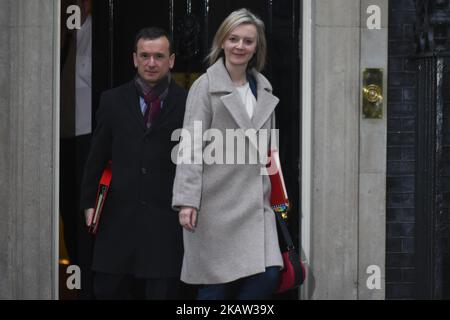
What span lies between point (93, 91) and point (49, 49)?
0.42 meters

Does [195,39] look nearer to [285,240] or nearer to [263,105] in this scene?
[263,105]

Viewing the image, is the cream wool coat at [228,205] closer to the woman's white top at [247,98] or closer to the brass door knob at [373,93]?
the woman's white top at [247,98]

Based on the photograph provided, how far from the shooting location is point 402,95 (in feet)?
19.7

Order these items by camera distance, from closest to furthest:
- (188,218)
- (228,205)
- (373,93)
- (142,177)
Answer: (188,218) < (228,205) < (142,177) < (373,93)

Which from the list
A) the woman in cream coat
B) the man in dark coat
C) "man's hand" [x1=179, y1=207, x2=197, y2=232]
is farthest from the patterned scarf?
"man's hand" [x1=179, y1=207, x2=197, y2=232]

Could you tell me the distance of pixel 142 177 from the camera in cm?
507

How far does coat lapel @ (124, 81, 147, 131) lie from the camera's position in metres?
5.07

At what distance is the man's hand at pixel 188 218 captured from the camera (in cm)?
460

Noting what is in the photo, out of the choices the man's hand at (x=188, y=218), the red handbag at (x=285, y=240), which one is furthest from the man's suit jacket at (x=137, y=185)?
the red handbag at (x=285, y=240)

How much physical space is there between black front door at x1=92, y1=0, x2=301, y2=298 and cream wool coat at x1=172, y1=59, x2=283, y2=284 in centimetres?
112

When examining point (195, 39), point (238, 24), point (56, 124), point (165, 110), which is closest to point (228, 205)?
point (165, 110)

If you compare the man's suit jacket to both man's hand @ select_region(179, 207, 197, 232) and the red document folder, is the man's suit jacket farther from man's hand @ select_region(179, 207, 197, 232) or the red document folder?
man's hand @ select_region(179, 207, 197, 232)

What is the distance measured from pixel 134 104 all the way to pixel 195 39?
101cm
